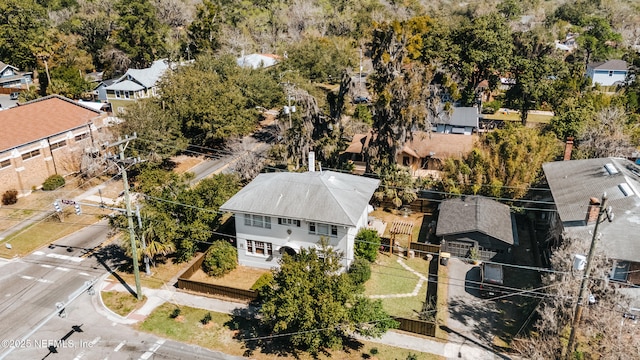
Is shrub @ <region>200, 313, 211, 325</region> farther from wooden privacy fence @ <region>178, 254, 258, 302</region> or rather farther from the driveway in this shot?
the driveway

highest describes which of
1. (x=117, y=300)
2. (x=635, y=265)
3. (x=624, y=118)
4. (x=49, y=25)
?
(x=49, y=25)

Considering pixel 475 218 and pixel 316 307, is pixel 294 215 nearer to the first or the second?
pixel 316 307

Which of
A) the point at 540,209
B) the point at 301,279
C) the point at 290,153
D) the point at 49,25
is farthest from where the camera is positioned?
the point at 49,25

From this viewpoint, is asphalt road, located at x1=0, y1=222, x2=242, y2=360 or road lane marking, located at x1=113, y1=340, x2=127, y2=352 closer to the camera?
asphalt road, located at x1=0, y1=222, x2=242, y2=360

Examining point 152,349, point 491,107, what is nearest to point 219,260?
point 152,349

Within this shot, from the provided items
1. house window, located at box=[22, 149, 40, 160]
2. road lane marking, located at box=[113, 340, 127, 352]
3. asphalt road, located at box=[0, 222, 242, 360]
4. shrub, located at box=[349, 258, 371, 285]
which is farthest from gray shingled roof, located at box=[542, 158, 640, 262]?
house window, located at box=[22, 149, 40, 160]

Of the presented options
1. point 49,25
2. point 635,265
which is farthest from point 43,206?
point 49,25

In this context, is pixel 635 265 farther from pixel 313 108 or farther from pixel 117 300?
pixel 117 300

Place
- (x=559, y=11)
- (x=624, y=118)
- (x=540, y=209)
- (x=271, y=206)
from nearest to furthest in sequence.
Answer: (x=271, y=206)
(x=540, y=209)
(x=624, y=118)
(x=559, y=11)
